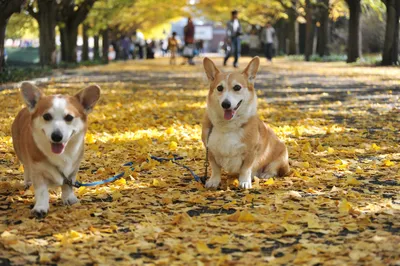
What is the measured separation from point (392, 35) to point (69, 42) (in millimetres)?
13356

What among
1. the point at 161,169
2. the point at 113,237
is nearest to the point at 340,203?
the point at 113,237

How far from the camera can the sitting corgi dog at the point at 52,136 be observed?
4109 mm

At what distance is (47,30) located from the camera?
22.7 m

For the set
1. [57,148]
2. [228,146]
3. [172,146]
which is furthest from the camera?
[172,146]

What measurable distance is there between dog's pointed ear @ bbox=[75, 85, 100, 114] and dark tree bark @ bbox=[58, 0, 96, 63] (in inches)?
854

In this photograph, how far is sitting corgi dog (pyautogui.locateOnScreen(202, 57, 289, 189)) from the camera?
202 inches

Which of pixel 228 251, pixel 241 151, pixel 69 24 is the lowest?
pixel 228 251

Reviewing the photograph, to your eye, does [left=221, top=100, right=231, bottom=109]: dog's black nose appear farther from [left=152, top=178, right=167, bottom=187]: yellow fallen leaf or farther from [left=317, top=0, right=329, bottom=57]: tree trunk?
[left=317, top=0, right=329, bottom=57]: tree trunk

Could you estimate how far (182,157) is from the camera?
6938 millimetres

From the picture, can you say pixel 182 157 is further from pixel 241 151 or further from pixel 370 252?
pixel 370 252

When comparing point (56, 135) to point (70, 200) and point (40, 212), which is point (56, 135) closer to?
point (40, 212)

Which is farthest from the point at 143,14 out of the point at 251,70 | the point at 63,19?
the point at 251,70

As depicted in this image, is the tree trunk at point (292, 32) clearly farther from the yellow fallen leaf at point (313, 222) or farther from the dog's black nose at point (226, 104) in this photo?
the yellow fallen leaf at point (313, 222)

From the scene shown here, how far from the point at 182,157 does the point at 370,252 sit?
3545 mm
